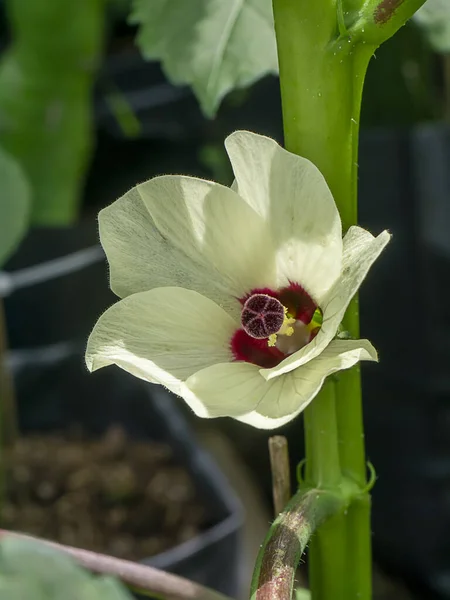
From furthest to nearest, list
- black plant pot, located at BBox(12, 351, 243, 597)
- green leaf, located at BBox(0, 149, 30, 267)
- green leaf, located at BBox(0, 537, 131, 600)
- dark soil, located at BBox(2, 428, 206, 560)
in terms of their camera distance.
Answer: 1. black plant pot, located at BBox(12, 351, 243, 597)
2. dark soil, located at BBox(2, 428, 206, 560)
3. green leaf, located at BBox(0, 149, 30, 267)
4. green leaf, located at BBox(0, 537, 131, 600)

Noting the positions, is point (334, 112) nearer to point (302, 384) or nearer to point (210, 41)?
point (302, 384)

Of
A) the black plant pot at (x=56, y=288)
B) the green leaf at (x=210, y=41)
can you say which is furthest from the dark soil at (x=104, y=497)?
the green leaf at (x=210, y=41)

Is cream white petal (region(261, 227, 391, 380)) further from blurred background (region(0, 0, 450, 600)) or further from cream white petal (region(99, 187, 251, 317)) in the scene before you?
blurred background (region(0, 0, 450, 600))

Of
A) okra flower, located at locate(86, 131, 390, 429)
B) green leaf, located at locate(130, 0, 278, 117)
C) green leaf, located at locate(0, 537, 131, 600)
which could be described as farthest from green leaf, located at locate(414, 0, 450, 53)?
green leaf, located at locate(0, 537, 131, 600)

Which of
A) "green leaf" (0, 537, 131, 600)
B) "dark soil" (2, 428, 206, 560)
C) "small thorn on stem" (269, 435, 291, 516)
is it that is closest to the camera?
"green leaf" (0, 537, 131, 600)

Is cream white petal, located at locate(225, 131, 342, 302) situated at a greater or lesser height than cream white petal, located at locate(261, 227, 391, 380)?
greater

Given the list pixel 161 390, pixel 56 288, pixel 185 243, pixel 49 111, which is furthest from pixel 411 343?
pixel 185 243

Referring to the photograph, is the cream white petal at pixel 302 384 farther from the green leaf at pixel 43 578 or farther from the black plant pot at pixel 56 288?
the black plant pot at pixel 56 288

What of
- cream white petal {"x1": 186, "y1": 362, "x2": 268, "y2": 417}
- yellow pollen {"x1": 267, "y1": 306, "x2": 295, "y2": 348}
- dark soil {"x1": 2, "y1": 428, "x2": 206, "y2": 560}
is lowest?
dark soil {"x1": 2, "y1": 428, "x2": 206, "y2": 560}
